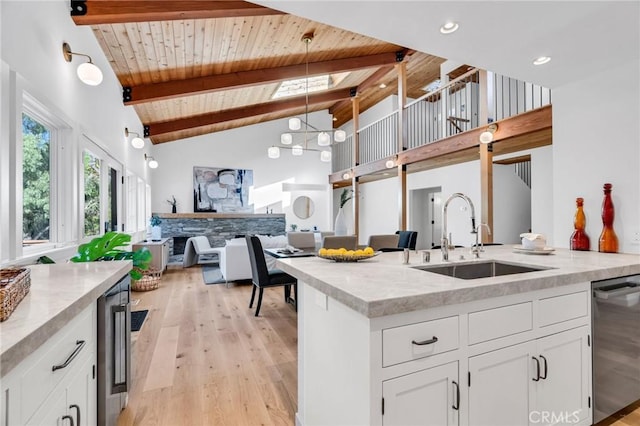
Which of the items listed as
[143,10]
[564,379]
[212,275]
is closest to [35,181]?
[143,10]

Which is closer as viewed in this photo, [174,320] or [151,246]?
[174,320]

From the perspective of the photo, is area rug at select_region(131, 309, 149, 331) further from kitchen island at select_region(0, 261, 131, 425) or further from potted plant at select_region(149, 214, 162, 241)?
potted plant at select_region(149, 214, 162, 241)

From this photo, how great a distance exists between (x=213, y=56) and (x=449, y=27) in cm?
348

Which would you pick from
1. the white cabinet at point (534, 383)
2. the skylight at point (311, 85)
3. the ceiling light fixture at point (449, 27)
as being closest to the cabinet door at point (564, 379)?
the white cabinet at point (534, 383)

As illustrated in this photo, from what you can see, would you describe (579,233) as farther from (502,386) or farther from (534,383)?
(502,386)

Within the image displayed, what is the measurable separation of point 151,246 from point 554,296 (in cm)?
570

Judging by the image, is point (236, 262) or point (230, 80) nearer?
point (230, 80)

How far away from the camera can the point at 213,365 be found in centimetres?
253

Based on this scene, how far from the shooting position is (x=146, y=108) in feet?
18.5

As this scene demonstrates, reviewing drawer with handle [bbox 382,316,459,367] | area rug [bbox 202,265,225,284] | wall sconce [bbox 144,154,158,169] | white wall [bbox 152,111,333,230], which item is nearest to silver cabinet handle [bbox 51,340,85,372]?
drawer with handle [bbox 382,316,459,367]

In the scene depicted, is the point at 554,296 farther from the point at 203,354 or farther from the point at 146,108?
the point at 146,108

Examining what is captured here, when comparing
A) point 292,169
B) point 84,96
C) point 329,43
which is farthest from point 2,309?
point 292,169

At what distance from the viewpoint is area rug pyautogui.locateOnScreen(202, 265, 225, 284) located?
5684 millimetres

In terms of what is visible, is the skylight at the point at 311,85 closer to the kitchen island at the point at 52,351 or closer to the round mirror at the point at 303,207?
the round mirror at the point at 303,207
